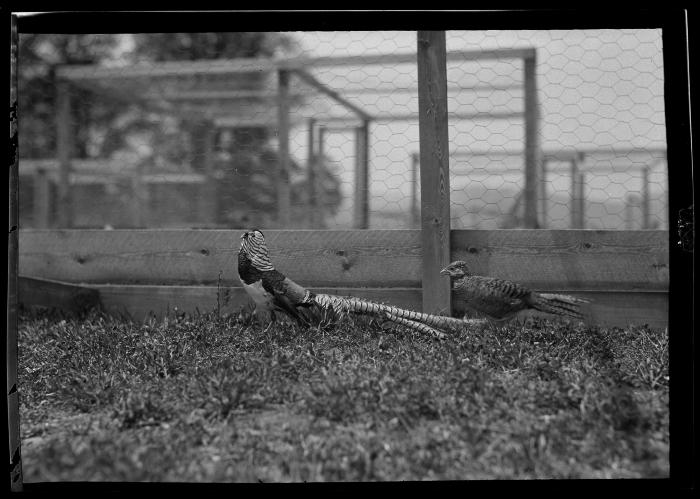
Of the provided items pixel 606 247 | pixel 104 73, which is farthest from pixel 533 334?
pixel 104 73

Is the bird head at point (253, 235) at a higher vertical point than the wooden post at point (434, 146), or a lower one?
lower

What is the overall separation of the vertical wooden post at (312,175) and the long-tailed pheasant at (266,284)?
2.49 m

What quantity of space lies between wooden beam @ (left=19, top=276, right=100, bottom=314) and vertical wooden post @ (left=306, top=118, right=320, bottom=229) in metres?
2.26

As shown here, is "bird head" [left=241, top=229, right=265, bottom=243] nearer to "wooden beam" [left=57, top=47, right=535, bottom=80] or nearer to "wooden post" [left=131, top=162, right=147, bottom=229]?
"wooden beam" [left=57, top=47, right=535, bottom=80]

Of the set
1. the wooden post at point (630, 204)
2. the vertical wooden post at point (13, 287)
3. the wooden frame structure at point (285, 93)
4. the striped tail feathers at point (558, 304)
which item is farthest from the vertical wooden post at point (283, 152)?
the vertical wooden post at point (13, 287)

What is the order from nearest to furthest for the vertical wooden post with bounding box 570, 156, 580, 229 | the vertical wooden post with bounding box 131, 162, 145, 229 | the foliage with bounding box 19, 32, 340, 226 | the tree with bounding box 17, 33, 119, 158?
the vertical wooden post with bounding box 570, 156, 580, 229, the vertical wooden post with bounding box 131, 162, 145, 229, the foliage with bounding box 19, 32, 340, 226, the tree with bounding box 17, 33, 119, 158

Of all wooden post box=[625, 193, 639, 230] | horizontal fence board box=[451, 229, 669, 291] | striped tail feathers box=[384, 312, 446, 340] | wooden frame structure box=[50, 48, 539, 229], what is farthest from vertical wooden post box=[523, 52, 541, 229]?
striped tail feathers box=[384, 312, 446, 340]

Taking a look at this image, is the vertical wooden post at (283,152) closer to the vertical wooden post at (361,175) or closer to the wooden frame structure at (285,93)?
the wooden frame structure at (285,93)

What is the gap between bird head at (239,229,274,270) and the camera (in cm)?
291

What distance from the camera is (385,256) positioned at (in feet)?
10.4

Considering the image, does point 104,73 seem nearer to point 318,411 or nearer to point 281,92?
point 281,92

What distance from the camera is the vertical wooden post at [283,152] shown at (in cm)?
414

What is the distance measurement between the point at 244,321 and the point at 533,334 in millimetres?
1234

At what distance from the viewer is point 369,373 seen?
235 cm
